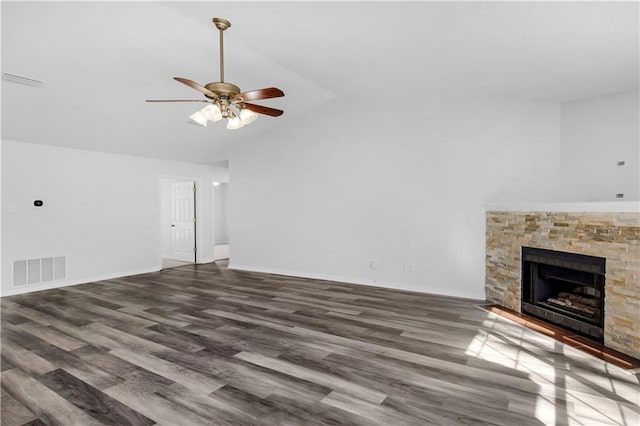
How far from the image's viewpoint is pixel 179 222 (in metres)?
8.47

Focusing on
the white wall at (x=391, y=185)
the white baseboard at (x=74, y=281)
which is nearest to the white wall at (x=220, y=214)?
the white baseboard at (x=74, y=281)

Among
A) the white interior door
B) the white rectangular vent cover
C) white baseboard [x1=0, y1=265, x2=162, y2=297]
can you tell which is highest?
the white interior door

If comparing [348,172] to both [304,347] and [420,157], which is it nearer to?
[420,157]

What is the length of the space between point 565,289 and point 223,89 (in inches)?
174

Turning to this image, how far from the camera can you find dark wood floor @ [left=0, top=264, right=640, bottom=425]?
7.11 ft

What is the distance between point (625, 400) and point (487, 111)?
12.1ft

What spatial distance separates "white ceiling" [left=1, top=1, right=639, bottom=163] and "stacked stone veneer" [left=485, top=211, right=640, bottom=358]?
5.07 ft

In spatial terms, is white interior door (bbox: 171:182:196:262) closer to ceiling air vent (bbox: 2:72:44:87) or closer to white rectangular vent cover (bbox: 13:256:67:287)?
white rectangular vent cover (bbox: 13:256:67:287)

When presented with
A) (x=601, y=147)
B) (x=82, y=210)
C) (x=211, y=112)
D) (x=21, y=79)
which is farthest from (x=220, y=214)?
(x=601, y=147)

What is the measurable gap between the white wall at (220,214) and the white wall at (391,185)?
477 cm

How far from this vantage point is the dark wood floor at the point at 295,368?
7.11 feet

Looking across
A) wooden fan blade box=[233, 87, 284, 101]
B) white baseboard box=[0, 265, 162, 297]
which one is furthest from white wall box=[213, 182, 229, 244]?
wooden fan blade box=[233, 87, 284, 101]

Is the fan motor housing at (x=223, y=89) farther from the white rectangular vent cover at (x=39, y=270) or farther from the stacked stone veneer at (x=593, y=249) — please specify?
the white rectangular vent cover at (x=39, y=270)

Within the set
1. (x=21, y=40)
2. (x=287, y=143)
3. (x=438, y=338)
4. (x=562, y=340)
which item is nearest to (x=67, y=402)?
(x=438, y=338)
